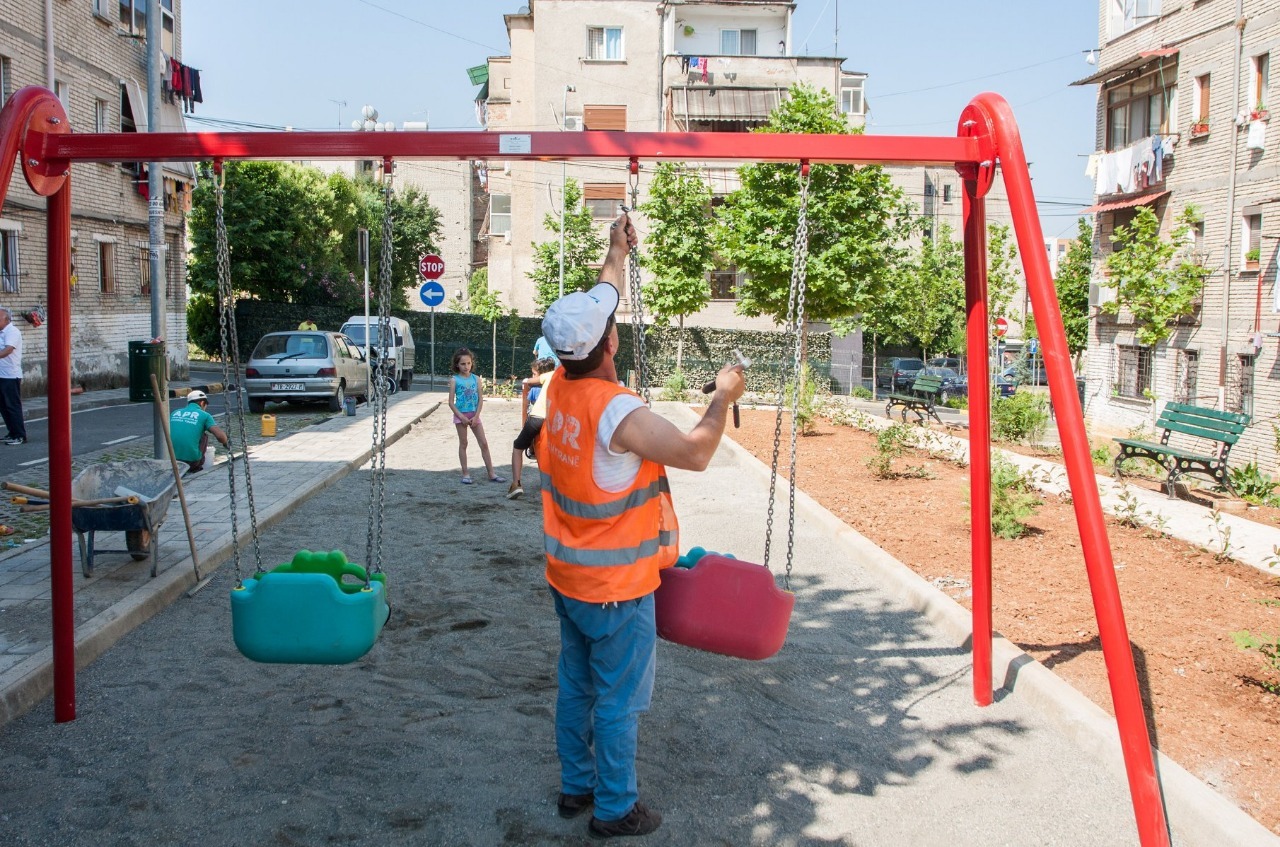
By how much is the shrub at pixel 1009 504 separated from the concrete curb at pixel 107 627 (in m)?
5.99

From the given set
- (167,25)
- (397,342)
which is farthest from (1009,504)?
(167,25)

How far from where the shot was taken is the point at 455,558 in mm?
8078

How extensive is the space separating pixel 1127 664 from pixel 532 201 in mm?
41564

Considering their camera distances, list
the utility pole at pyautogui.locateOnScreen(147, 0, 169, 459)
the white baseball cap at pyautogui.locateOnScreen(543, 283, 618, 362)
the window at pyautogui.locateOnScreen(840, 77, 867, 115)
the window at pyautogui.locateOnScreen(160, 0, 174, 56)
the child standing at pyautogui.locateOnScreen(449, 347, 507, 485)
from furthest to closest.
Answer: the window at pyautogui.locateOnScreen(840, 77, 867, 115) < the window at pyautogui.locateOnScreen(160, 0, 174, 56) < the utility pole at pyautogui.locateOnScreen(147, 0, 169, 459) < the child standing at pyautogui.locateOnScreen(449, 347, 507, 485) < the white baseball cap at pyautogui.locateOnScreen(543, 283, 618, 362)

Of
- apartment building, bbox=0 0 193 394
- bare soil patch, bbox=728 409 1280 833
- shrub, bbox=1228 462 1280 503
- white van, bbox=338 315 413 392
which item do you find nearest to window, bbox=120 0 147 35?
apartment building, bbox=0 0 193 394

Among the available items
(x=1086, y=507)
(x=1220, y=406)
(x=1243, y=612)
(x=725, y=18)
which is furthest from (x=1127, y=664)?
(x=725, y=18)

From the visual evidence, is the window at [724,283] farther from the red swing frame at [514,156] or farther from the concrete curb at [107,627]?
the red swing frame at [514,156]

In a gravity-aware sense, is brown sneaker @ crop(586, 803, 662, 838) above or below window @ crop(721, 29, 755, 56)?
below

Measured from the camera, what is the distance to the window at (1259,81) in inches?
883

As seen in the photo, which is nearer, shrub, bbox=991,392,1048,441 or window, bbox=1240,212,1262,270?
shrub, bbox=991,392,1048,441

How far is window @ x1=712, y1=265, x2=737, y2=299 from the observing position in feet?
142

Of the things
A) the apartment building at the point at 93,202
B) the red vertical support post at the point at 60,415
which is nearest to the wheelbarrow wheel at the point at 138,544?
the red vertical support post at the point at 60,415

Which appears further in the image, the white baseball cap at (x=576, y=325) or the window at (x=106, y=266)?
the window at (x=106, y=266)

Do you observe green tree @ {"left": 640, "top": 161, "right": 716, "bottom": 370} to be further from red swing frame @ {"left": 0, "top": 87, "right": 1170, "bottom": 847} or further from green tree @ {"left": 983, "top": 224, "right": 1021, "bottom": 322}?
red swing frame @ {"left": 0, "top": 87, "right": 1170, "bottom": 847}
